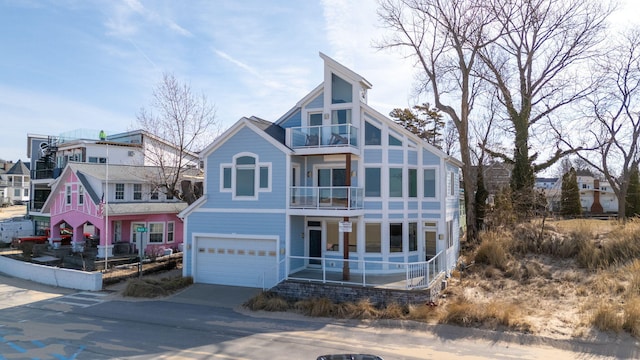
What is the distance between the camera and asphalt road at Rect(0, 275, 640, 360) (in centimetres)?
1059

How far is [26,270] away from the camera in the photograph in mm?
20578

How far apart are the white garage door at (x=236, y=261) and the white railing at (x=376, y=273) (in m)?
1.14

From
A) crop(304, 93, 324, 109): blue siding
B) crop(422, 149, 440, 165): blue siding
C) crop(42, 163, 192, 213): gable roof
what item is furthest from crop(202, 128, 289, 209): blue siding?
crop(42, 163, 192, 213): gable roof

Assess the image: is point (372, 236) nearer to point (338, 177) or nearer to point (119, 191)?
point (338, 177)

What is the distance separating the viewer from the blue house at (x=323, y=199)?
57.6 feet

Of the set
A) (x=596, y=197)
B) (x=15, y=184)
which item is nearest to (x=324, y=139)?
→ (x=596, y=197)

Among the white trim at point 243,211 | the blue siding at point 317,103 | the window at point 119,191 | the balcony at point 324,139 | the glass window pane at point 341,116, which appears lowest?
the white trim at point 243,211

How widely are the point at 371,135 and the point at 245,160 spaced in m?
5.99

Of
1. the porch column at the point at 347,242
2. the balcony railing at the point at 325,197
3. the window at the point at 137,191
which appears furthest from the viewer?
the window at the point at 137,191

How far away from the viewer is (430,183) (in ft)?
62.4

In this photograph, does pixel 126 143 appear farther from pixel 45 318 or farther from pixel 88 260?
pixel 45 318

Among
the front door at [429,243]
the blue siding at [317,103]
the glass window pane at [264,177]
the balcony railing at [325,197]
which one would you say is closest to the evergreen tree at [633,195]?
the front door at [429,243]

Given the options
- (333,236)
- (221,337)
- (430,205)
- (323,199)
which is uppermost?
(323,199)

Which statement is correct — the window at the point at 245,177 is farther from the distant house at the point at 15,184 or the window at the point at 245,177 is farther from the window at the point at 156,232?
the distant house at the point at 15,184
